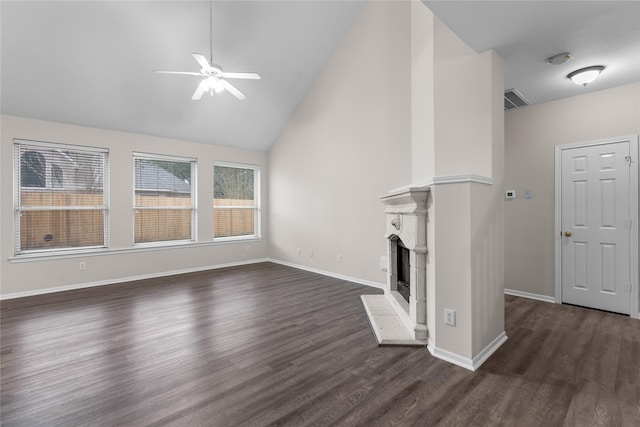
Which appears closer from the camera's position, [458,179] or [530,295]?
[458,179]

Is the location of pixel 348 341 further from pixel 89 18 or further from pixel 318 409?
pixel 89 18

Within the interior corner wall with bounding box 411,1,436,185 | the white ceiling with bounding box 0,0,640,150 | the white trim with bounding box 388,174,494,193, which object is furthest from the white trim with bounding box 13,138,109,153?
the white trim with bounding box 388,174,494,193

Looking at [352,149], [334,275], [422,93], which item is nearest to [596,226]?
[422,93]

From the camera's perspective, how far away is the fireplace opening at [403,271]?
337 centimetres

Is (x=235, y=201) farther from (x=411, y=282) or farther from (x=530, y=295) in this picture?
(x=530, y=295)

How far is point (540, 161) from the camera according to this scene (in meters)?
3.82

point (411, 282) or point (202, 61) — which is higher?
point (202, 61)

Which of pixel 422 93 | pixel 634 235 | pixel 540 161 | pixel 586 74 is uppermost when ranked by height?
pixel 422 93

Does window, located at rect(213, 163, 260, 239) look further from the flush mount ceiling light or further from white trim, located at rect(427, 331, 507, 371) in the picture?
the flush mount ceiling light

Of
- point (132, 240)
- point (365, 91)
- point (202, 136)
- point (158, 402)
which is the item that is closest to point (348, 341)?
point (158, 402)

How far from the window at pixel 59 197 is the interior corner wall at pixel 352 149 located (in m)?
3.43

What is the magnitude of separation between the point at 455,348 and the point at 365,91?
393cm

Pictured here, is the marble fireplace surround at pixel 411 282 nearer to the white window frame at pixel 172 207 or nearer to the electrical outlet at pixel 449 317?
the electrical outlet at pixel 449 317

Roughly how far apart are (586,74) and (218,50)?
4.58 meters
